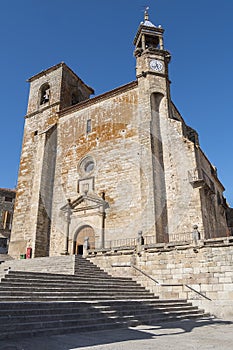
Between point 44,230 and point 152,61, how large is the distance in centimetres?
1260

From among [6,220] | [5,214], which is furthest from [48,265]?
[5,214]

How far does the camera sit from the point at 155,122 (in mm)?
15984

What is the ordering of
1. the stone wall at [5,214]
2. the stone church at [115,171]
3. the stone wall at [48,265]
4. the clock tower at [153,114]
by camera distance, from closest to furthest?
1. the stone wall at [48,265]
2. the clock tower at [153,114]
3. the stone church at [115,171]
4. the stone wall at [5,214]

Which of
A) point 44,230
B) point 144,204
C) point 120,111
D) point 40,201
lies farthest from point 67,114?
point 144,204

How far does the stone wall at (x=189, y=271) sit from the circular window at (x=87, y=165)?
7.34 metres

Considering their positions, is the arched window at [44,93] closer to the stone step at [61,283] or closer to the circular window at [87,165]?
the circular window at [87,165]

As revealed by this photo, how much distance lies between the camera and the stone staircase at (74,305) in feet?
17.1

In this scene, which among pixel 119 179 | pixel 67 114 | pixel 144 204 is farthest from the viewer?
pixel 67 114

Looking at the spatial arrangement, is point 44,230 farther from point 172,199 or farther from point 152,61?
point 152,61

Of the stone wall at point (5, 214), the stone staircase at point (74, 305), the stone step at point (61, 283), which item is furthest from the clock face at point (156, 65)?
the stone wall at point (5, 214)

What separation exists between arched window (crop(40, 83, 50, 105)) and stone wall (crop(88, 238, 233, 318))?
1591cm

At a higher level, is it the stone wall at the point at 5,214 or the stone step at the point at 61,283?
the stone wall at the point at 5,214

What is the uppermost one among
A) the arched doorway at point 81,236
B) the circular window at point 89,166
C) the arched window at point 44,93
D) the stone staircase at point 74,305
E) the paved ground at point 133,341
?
the arched window at point 44,93

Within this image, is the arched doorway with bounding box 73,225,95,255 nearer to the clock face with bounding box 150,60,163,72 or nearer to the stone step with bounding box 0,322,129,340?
the stone step with bounding box 0,322,129,340
